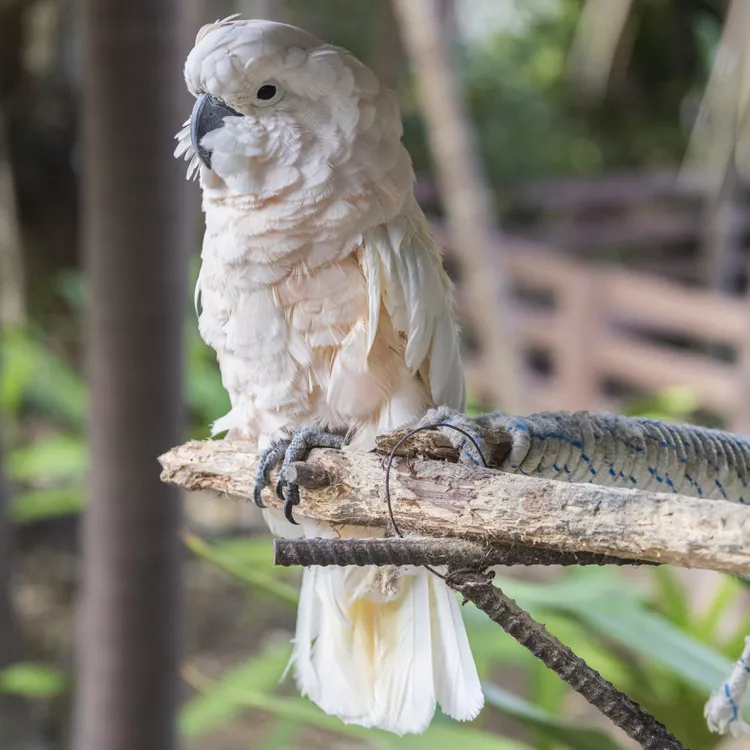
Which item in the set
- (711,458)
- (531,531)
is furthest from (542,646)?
(711,458)

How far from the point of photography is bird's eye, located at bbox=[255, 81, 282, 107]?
602mm

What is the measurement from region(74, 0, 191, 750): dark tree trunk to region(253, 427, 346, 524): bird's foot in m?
0.33

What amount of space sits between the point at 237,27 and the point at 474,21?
235 centimetres

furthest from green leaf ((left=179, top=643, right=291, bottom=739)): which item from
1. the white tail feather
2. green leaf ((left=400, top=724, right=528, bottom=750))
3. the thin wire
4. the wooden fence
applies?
the wooden fence

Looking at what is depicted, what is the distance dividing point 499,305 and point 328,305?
137 cm

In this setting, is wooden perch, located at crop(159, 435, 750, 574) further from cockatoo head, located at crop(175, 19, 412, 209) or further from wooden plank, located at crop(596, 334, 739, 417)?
wooden plank, located at crop(596, 334, 739, 417)

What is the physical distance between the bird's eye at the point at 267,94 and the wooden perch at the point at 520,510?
10.6 inches

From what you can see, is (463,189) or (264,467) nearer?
(264,467)

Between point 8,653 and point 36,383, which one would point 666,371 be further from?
point 8,653

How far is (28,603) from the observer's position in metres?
2.36

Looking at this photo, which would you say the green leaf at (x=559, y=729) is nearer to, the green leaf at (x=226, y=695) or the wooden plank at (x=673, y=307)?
the green leaf at (x=226, y=695)

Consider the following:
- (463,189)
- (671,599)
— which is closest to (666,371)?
(463,189)

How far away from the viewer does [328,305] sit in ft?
2.28

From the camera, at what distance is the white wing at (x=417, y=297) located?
0.67 meters
